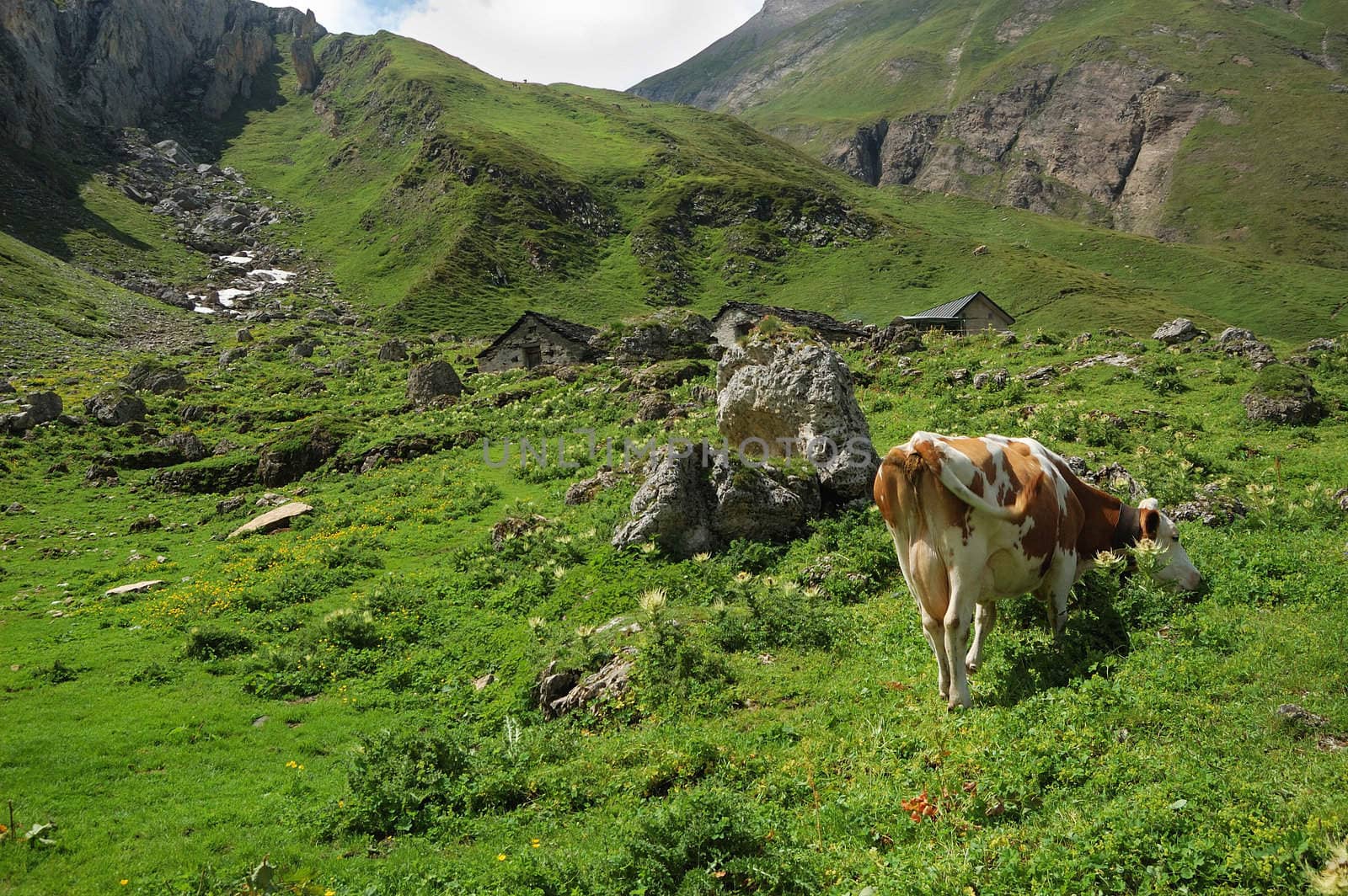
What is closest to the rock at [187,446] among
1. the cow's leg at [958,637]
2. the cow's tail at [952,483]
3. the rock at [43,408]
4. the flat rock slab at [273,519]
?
the rock at [43,408]

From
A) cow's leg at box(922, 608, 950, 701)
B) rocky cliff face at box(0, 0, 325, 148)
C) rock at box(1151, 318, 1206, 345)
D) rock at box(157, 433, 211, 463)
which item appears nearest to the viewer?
cow's leg at box(922, 608, 950, 701)

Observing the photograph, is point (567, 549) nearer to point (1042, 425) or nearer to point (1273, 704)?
point (1273, 704)

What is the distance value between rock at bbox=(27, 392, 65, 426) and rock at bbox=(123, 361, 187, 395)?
368 inches

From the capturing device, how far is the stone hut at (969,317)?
53906mm

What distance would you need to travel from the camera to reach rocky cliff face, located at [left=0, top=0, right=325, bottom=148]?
116 metres

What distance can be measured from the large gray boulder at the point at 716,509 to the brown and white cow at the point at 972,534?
674 centimetres

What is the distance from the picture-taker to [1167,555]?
332 inches

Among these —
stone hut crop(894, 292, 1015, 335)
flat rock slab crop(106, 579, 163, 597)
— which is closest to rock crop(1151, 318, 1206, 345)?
stone hut crop(894, 292, 1015, 335)

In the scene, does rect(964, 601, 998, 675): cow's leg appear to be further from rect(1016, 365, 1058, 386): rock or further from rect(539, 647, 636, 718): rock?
rect(1016, 365, 1058, 386): rock

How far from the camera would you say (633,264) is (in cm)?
10606

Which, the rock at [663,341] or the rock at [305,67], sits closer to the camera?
the rock at [663,341]

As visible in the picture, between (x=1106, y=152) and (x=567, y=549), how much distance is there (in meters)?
224

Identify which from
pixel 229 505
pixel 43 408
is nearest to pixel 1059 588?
pixel 229 505

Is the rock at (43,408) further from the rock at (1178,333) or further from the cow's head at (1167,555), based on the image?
the rock at (1178,333)
